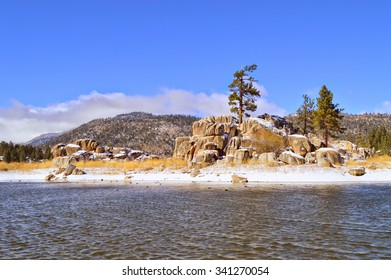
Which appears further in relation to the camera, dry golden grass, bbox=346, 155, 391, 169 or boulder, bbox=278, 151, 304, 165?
boulder, bbox=278, 151, 304, 165

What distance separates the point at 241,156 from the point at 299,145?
36.4ft

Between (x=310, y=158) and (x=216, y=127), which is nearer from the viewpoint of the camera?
(x=310, y=158)

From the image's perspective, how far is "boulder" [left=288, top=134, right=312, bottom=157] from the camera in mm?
58344

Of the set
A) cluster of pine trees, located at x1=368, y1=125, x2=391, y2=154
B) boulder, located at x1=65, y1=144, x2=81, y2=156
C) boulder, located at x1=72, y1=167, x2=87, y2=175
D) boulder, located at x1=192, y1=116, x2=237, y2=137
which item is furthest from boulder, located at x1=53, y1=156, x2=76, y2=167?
cluster of pine trees, located at x1=368, y1=125, x2=391, y2=154

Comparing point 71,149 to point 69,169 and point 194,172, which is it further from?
point 194,172

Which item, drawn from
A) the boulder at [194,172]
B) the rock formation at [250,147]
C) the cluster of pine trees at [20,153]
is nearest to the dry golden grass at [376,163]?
the rock formation at [250,147]

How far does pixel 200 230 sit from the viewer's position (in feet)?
55.3

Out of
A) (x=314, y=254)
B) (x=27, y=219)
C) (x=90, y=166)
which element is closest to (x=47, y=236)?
(x=27, y=219)

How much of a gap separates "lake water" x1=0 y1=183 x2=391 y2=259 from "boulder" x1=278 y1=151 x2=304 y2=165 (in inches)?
1057

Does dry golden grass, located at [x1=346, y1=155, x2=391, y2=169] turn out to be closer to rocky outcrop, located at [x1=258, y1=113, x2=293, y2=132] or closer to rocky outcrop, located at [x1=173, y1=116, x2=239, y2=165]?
rocky outcrop, located at [x1=258, y1=113, x2=293, y2=132]

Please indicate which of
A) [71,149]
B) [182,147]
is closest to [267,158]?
[182,147]

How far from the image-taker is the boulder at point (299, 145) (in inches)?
2297
